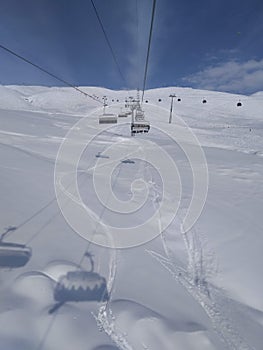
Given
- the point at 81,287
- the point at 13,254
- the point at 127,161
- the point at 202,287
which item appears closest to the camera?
the point at 81,287

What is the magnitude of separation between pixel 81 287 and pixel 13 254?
146 centimetres

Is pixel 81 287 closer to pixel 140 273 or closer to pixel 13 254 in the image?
pixel 140 273

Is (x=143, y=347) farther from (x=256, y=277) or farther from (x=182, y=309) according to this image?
(x=256, y=277)

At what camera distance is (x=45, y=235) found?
4738 mm

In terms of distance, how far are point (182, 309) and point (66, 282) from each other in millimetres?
1969

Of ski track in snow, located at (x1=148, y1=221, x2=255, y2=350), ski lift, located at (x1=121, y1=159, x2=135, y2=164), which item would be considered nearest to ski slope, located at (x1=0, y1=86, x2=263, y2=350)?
ski track in snow, located at (x1=148, y1=221, x2=255, y2=350)

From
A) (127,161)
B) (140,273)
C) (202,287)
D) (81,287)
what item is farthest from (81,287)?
(127,161)

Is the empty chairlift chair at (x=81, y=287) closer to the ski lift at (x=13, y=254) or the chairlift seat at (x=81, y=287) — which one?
the chairlift seat at (x=81, y=287)

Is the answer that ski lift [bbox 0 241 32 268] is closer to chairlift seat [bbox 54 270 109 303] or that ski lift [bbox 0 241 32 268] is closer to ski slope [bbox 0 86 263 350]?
ski slope [bbox 0 86 263 350]

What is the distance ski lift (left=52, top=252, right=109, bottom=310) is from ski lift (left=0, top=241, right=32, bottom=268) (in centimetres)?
82

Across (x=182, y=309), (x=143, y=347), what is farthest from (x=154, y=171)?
(x=143, y=347)

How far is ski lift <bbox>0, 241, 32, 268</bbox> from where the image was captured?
146 inches

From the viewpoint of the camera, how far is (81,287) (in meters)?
3.54

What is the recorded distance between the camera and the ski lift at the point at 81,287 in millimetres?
3316
